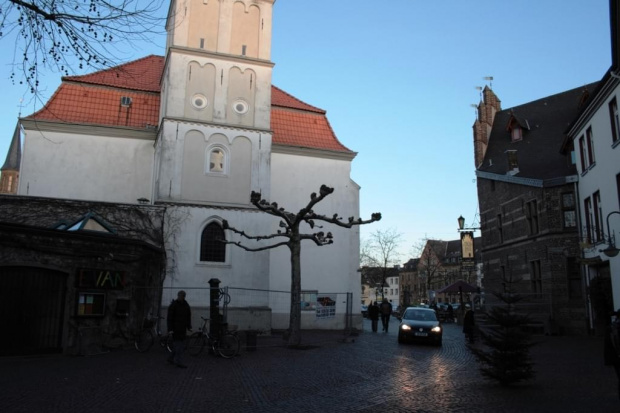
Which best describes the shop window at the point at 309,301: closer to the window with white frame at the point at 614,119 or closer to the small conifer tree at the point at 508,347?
the window with white frame at the point at 614,119

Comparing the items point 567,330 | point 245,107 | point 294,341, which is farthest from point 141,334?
point 567,330

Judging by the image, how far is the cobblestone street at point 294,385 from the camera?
8.12m

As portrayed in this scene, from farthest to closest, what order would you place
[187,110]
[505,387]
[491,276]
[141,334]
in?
[491,276]
[187,110]
[141,334]
[505,387]

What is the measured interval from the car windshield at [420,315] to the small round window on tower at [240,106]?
39.0 ft

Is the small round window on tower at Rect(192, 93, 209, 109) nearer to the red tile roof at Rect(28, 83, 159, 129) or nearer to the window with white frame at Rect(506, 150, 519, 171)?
the red tile roof at Rect(28, 83, 159, 129)

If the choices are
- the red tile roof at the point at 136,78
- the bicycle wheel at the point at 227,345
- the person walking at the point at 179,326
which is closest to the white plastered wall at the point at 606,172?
the bicycle wheel at the point at 227,345

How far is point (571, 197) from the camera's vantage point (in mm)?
25062

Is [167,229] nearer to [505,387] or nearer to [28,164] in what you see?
[28,164]

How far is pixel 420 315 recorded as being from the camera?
20641 mm

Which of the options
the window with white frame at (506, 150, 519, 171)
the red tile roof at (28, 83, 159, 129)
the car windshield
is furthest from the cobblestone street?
the window with white frame at (506, 150, 519, 171)

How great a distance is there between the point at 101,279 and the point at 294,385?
819 centimetres

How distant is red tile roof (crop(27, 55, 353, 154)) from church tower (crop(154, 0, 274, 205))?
66.1 inches

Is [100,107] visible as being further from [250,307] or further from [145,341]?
[145,341]

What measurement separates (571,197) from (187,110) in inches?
738
